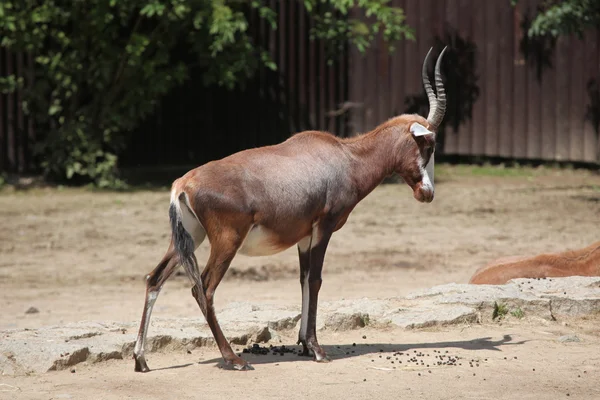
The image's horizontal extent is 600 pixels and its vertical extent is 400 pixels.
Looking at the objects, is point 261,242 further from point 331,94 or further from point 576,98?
point 331,94

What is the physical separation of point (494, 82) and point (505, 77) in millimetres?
252

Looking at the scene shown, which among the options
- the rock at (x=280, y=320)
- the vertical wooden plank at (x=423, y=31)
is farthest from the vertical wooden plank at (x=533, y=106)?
the rock at (x=280, y=320)

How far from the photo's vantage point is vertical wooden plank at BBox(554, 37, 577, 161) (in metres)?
17.5

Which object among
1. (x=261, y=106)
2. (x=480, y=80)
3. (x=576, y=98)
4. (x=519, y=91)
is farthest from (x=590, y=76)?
(x=261, y=106)

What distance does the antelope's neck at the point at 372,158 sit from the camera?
685 centimetres

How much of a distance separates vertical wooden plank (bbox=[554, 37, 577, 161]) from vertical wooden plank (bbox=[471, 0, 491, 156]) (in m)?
1.35

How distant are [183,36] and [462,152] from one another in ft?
17.6

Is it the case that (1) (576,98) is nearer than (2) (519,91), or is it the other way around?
(1) (576,98)

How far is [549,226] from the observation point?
1310 cm

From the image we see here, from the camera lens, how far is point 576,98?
1748 centimetres

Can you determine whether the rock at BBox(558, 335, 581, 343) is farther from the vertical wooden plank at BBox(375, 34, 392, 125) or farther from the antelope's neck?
the vertical wooden plank at BBox(375, 34, 392, 125)

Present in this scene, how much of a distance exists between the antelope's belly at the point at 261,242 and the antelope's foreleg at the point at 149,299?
439mm

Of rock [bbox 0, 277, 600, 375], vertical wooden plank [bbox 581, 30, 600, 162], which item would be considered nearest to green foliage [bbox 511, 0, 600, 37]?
vertical wooden plank [bbox 581, 30, 600, 162]

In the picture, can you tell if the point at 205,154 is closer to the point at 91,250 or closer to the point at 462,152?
the point at 462,152
